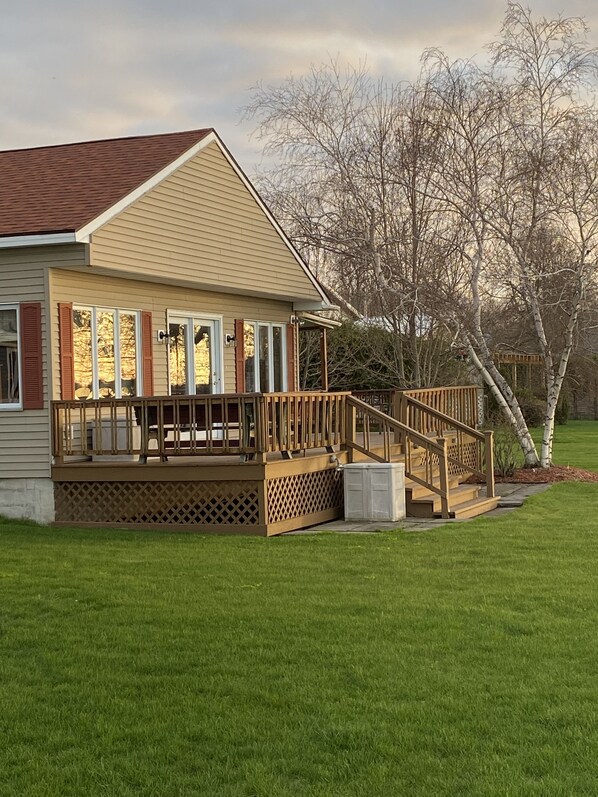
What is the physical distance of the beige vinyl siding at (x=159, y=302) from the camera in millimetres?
14133

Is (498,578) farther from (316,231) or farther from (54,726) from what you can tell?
(316,231)

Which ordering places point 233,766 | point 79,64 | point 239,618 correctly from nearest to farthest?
point 233,766 < point 239,618 < point 79,64

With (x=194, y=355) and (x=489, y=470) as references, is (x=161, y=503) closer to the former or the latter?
(x=194, y=355)

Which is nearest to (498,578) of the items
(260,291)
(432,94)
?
(260,291)

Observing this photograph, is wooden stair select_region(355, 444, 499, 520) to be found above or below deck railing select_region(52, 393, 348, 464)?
below

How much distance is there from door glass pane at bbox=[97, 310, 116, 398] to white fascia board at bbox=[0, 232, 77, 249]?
175cm

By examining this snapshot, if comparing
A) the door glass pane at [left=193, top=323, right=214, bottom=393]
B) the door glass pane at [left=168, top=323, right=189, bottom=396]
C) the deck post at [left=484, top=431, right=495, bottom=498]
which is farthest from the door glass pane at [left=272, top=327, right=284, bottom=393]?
the deck post at [left=484, top=431, right=495, bottom=498]

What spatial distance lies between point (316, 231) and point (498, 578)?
14671 millimetres

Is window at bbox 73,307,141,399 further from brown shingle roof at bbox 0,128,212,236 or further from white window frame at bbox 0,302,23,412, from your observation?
brown shingle roof at bbox 0,128,212,236

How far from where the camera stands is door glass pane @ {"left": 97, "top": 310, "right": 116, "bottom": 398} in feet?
49.1

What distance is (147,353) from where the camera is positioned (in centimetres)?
1584

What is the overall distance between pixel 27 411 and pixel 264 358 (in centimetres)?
649

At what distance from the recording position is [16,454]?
14.1m

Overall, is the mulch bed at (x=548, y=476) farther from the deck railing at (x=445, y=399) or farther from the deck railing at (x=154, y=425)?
the deck railing at (x=154, y=425)
